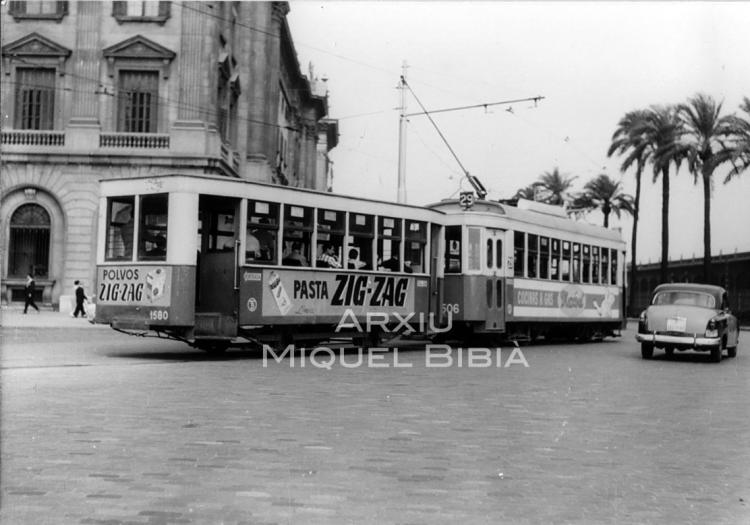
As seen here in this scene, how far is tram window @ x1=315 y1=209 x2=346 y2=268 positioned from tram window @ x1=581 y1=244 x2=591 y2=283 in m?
9.95

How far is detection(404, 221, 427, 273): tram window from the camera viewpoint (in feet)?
64.6

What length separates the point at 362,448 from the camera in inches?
289

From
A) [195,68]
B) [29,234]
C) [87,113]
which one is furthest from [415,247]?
[29,234]

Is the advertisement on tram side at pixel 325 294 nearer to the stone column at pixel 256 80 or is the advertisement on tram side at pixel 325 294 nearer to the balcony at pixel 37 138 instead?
the balcony at pixel 37 138

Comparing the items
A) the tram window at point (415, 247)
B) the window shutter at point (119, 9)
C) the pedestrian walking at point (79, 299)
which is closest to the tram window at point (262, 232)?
the tram window at point (415, 247)

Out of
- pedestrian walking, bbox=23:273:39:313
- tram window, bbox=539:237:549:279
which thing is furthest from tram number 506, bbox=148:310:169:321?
pedestrian walking, bbox=23:273:39:313

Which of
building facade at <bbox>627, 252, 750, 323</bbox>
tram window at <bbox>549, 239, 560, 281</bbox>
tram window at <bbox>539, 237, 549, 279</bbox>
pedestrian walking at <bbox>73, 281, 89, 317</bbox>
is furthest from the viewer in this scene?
building facade at <bbox>627, 252, 750, 323</bbox>

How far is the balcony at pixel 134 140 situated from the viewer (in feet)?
110

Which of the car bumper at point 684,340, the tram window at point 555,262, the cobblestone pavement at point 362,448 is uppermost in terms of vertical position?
the tram window at point 555,262

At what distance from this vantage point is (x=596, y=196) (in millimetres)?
61656

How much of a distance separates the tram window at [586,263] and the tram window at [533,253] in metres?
2.90

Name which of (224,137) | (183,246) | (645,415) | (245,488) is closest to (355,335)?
(183,246)

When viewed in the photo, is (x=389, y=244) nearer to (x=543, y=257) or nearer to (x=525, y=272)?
(x=525, y=272)

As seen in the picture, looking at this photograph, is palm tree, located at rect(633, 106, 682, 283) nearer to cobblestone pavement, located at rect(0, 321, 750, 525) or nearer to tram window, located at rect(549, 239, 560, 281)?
tram window, located at rect(549, 239, 560, 281)
